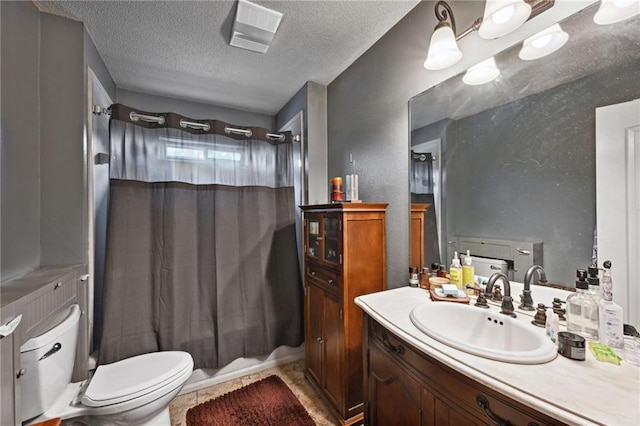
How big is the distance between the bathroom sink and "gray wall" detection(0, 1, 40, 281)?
190cm

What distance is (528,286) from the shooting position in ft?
3.40

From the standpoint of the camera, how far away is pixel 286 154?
237cm

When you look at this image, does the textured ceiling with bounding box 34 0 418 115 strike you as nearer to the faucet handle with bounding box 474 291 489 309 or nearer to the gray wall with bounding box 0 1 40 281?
the gray wall with bounding box 0 1 40 281

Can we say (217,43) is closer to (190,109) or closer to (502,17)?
(190,109)

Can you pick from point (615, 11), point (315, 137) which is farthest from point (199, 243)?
point (615, 11)

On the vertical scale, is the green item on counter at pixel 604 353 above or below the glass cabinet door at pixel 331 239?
below

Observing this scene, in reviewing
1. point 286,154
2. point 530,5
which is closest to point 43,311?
point 286,154

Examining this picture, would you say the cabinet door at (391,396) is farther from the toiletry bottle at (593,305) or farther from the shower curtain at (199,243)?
the shower curtain at (199,243)

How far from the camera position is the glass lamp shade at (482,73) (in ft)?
3.86

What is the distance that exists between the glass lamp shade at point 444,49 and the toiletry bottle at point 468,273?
0.98m

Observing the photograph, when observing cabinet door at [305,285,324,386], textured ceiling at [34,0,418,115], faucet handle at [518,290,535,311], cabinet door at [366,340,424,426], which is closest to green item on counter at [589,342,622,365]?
faucet handle at [518,290,535,311]

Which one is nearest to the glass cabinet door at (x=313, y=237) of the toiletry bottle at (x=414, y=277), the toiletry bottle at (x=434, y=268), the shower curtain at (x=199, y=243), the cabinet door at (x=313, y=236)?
the cabinet door at (x=313, y=236)

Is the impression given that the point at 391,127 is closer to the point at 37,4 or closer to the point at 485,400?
the point at 485,400

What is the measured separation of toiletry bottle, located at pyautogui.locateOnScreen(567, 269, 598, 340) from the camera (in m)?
0.82
